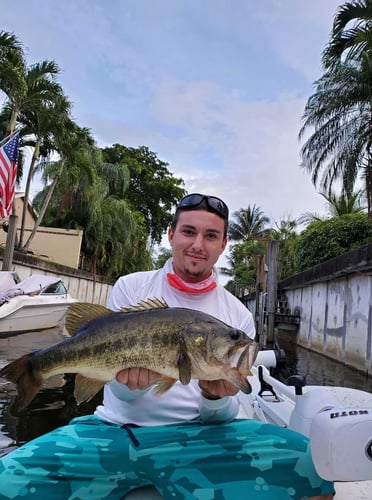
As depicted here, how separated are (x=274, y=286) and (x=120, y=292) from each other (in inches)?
559

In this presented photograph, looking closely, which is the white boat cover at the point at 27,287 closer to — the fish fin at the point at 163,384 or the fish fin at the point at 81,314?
the fish fin at the point at 81,314

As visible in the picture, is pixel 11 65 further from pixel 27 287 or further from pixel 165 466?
pixel 165 466

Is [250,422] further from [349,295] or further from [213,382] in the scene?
[349,295]

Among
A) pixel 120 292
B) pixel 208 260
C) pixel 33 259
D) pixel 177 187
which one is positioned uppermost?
pixel 177 187

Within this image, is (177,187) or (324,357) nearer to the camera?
(324,357)

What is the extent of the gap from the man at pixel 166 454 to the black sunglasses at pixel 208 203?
104 cm

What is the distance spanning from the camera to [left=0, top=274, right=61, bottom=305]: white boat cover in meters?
12.0

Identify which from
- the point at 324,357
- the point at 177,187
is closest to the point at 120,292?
the point at 324,357

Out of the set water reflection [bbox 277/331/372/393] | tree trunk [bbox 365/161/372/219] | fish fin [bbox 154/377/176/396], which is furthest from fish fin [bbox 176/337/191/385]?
tree trunk [bbox 365/161/372/219]

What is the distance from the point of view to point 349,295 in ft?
43.6

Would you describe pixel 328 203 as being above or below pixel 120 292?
above

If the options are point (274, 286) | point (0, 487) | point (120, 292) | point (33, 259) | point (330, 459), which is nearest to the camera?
point (330, 459)

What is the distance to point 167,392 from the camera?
2.47 m

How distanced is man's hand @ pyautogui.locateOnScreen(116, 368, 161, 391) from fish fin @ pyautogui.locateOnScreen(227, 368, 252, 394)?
0.36 metres
